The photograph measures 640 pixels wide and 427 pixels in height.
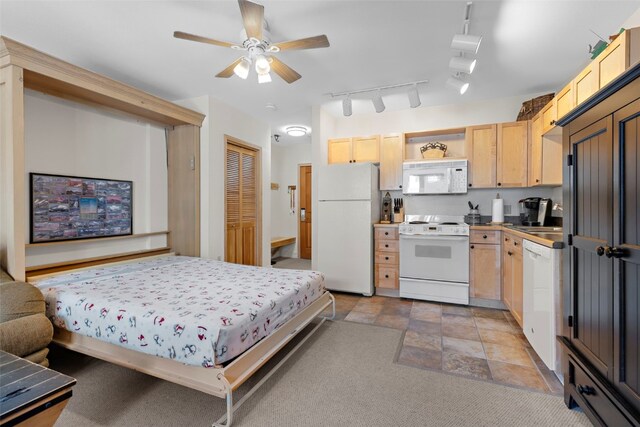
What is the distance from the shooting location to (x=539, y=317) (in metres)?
2.18

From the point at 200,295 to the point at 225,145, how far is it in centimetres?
245

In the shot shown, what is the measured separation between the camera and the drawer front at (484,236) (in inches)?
135

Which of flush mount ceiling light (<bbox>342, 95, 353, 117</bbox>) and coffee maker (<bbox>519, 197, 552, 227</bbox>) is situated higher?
flush mount ceiling light (<bbox>342, 95, 353, 117</bbox>)

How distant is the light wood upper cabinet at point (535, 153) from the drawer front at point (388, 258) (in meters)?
1.84

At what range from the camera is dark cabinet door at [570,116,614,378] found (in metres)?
1.36

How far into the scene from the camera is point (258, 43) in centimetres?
220

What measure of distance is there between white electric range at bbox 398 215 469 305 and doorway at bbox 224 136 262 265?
7.44ft

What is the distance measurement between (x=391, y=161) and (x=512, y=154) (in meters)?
1.48

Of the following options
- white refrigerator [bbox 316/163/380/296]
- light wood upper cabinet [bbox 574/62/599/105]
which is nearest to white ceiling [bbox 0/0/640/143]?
light wood upper cabinet [bbox 574/62/599/105]

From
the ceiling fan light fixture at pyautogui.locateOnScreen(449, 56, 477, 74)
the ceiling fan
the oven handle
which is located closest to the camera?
the ceiling fan

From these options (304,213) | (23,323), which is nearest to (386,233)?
(304,213)

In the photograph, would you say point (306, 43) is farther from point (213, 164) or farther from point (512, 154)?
point (512, 154)

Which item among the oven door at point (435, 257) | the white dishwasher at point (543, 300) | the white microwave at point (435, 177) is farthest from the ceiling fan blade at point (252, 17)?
the oven door at point (435, 257)

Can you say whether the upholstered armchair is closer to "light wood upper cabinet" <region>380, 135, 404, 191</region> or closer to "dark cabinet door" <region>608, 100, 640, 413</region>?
"dark cabinet door" <region>608, 100, 640, 413</region>
